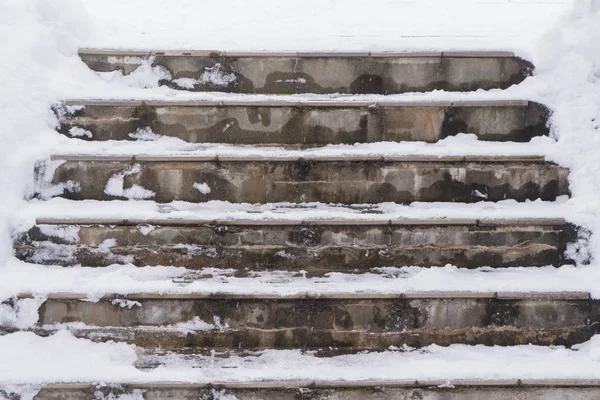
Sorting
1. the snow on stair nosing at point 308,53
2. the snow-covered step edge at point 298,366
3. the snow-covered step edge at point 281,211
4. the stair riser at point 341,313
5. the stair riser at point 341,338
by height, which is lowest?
the snow-covered step edge at point 298,366

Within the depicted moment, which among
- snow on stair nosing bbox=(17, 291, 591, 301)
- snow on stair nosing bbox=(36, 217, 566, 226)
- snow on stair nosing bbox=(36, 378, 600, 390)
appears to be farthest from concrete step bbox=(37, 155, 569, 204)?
snow on stair nosing bbox=(36, 378, 600, 390)

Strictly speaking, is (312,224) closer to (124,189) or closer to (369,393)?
(369,393)

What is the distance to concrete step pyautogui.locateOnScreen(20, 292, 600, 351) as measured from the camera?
3041 mm

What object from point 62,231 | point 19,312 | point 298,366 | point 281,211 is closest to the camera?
point 298,366

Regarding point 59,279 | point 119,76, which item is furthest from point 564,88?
point 59,279

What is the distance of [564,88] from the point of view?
3857 millimetres

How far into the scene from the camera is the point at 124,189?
3.56 metres

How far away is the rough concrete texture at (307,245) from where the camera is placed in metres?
3.32

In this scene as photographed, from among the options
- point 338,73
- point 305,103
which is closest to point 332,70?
point 338,73

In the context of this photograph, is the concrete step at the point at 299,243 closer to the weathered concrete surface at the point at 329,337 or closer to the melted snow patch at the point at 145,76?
the weathered concrete surface at the point at 329,337

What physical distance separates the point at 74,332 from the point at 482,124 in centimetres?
275

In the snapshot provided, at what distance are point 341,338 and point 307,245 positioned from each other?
573 millimetres

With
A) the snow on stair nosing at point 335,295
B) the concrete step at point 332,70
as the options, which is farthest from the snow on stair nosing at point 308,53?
the snow on stair nosing at point 335,295

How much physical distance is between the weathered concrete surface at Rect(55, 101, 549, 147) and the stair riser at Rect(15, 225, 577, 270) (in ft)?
2.51
